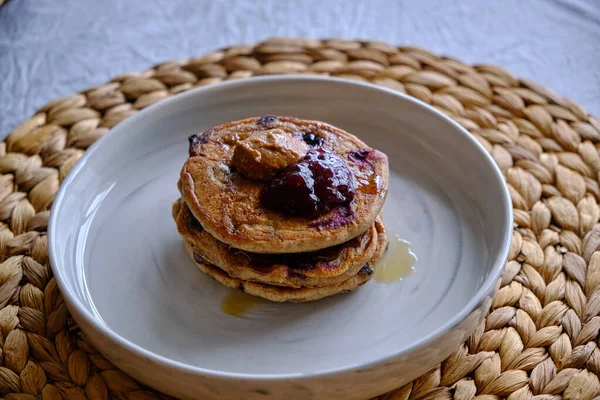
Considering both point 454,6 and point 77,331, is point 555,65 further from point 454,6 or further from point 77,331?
point 77,331

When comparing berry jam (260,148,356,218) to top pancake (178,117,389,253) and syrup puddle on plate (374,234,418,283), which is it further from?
syrup puddle on plate (374,234,418,283)

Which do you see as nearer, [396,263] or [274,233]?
[274,233]

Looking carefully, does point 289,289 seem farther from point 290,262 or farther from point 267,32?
point 267,32

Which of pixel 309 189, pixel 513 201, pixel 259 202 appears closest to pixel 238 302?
pixel 259 202

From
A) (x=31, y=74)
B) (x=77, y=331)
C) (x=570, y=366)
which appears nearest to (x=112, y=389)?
(x=77, y=331)

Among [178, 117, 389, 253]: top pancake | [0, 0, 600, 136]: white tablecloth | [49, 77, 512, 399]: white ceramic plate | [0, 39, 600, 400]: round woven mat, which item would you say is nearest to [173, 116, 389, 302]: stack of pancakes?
[178, 117, 389, 253]: top pancake

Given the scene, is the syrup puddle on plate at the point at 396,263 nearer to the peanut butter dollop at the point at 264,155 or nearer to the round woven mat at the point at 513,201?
the round woven mat at the point at 513,201

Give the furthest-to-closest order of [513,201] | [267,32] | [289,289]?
[267,32] → [513,201] → [289,289]
